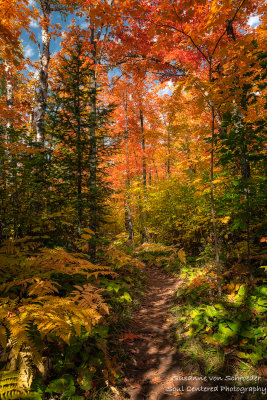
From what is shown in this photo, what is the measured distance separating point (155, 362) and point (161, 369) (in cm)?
15

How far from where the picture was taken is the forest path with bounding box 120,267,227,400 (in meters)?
2.15

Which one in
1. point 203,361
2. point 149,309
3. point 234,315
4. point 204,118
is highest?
point 204,118

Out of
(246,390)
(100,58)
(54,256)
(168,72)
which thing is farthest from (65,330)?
(168,72)

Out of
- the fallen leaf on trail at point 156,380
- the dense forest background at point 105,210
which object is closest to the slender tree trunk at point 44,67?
the dense forest background at point 105,210

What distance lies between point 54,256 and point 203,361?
252cm

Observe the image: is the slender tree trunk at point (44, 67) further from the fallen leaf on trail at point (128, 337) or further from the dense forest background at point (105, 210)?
the fallen leaf on trail at point (128, 337)

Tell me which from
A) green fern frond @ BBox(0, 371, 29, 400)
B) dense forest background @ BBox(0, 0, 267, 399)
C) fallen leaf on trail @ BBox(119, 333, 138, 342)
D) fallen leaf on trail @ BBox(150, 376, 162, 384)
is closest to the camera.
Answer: green fern frond @ BBox(0, 371, 29, 400)

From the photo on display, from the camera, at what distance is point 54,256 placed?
288 cm

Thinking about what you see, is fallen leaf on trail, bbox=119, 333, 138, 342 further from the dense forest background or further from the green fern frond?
the green fern frond

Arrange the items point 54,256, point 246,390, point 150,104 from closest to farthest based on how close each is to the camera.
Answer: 1. point 246,390
2. point 54,256
3. point 150,104

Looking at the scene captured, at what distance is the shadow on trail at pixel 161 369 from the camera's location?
82.7 inches

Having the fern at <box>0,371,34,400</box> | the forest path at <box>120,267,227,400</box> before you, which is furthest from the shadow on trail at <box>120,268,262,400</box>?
the fern at <box>0,371,34,400</box>

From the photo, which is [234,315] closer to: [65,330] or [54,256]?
[65,330]

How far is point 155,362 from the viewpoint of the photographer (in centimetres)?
265
